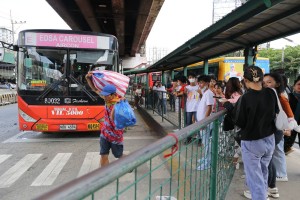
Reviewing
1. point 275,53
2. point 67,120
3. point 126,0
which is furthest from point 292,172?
point 275,53

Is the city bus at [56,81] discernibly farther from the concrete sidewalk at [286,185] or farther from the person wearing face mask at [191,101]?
the concrete sidewalk at [286,185]

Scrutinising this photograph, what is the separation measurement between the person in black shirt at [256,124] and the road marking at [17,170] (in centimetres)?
372

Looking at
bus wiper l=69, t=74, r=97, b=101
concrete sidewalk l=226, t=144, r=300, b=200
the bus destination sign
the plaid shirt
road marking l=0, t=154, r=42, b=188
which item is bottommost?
road marking l=0, t=154, r=42, b=188

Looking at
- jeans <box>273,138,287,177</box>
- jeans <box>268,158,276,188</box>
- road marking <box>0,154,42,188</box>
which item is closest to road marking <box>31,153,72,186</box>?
road marking <box>0,154,42,188</box>

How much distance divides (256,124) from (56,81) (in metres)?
6.19

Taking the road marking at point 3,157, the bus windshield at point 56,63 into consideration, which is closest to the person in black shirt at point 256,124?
the road marking at point 3,157

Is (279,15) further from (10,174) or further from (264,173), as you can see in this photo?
(10,174)

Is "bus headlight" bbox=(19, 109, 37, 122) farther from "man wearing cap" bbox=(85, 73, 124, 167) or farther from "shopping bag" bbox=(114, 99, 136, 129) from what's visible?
"shopping bag" bbox=(114, 99, 136, 129)

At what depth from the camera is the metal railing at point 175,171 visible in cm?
112

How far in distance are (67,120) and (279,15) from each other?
5.68 metres

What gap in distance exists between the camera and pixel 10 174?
528cm

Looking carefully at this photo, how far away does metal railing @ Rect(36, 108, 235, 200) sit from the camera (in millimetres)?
1121

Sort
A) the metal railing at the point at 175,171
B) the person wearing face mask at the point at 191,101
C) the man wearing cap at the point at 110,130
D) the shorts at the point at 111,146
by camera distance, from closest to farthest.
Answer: the metal railing at the point at 175,171 < the man wearing cap at the point at 110,130 < the shorts at the point at 111,146 < the person wearing face mask at the point at 191,101

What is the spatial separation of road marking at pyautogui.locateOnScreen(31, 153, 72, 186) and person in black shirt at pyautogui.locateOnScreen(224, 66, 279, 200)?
320cm
